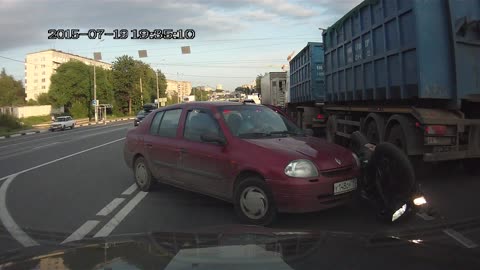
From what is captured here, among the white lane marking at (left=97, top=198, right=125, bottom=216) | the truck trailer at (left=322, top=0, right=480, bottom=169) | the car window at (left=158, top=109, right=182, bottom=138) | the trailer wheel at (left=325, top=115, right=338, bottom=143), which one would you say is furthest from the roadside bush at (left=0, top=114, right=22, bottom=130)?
the truck trailer at (left=322, top=0, right=480, bottom=169)

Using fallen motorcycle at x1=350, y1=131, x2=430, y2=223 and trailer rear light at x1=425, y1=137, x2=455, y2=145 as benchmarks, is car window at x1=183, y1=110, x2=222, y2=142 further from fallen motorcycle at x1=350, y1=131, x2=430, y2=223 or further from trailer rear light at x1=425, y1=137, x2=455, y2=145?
trailer rear light at x1=425, y1=137, x2=455, y2=145

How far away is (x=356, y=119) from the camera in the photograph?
38.4ft

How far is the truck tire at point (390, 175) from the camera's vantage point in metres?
5.56

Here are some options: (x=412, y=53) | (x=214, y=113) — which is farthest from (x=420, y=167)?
(x=214, y=113)

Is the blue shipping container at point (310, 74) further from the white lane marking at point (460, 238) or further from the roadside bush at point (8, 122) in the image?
the roadside bush at point (8, 122)

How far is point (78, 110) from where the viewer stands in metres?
73.8

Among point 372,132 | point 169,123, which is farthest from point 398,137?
point 169,123

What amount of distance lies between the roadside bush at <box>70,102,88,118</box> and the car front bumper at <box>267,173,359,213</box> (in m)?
72.2

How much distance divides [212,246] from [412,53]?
18.9 feet

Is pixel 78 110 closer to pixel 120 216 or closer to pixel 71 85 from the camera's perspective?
pixel 71 85

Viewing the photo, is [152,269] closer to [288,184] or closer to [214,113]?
[288,184]

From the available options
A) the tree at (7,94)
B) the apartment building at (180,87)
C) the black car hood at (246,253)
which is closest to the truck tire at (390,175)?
the black car hood at (246,253)

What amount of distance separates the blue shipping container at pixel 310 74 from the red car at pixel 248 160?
909 centimetres

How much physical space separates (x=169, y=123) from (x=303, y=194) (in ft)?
9.99
